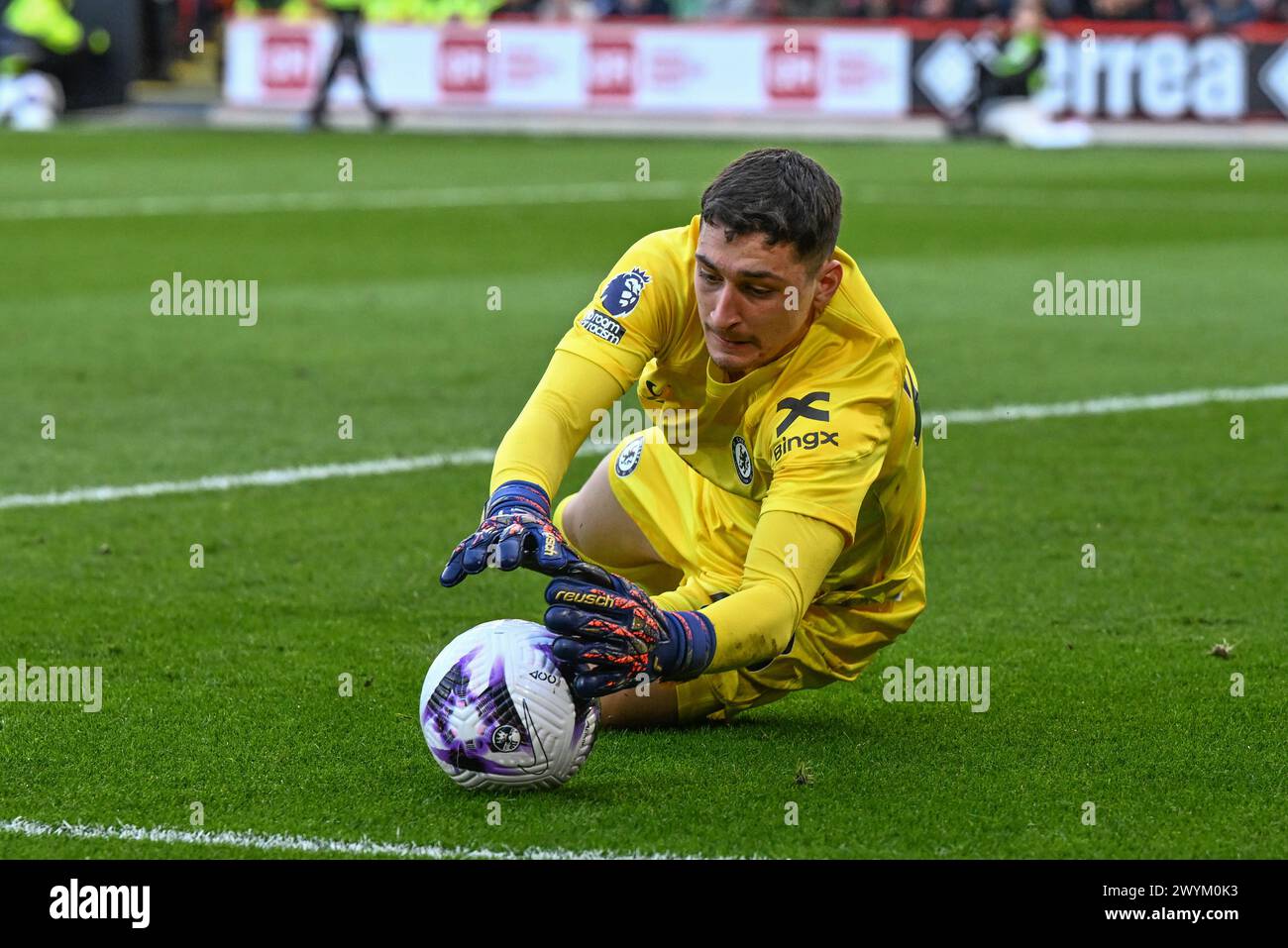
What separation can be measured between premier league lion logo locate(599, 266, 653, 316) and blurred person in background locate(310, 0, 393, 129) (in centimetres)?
2640

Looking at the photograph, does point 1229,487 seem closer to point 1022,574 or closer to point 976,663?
point 1022,574

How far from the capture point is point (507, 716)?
16.1 ft

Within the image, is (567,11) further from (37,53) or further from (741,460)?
(741,460)

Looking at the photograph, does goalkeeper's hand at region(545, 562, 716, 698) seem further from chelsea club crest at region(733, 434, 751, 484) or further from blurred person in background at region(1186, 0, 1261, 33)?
blurred person in background at region(1186, 0, 1261, 33)

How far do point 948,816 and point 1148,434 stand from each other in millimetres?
5565

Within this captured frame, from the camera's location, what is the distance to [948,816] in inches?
191

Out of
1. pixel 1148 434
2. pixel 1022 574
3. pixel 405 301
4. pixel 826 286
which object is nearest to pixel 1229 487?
pixel 1148 434

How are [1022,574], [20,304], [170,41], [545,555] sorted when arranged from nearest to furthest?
1. [545,555]
2. [1022,574]
3. [20,304]
4. [170,41]
